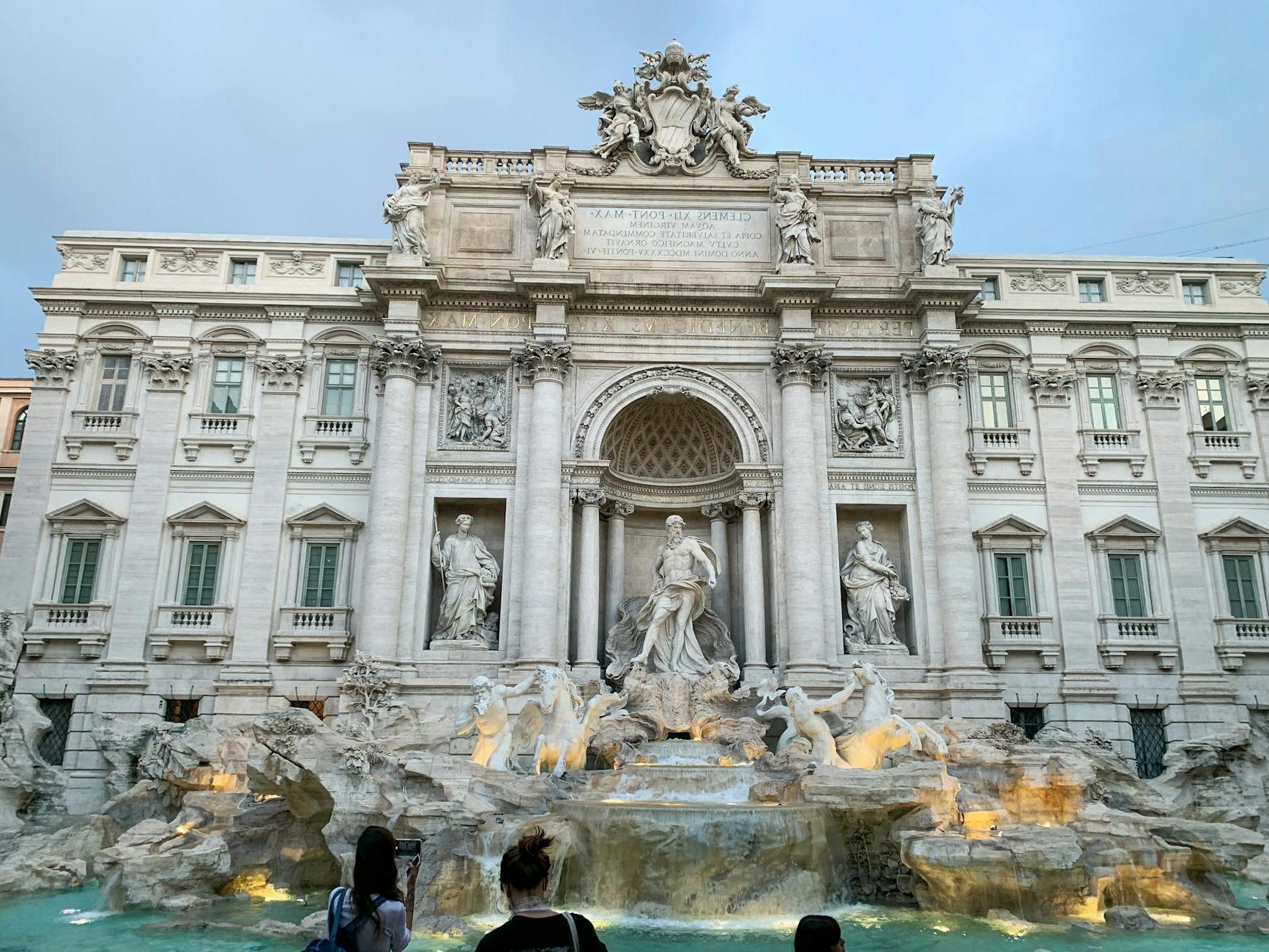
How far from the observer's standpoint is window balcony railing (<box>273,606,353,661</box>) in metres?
22.2

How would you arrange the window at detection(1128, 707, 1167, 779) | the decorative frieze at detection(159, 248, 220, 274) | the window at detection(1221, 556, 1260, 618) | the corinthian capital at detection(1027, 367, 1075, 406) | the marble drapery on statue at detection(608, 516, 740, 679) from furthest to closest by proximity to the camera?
the decorative frieze at detection(159, 248, 220, 274), the corinthian capital at detection(1027, 367, 1075, 406), the window at detection(1221, 556, 1260, 618), the window at detection(1128, 707, 1167, 779), the marble drapery on statue at detection(608, 516, 740, 679)

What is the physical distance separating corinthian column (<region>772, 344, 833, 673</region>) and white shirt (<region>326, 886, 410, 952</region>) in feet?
57.1

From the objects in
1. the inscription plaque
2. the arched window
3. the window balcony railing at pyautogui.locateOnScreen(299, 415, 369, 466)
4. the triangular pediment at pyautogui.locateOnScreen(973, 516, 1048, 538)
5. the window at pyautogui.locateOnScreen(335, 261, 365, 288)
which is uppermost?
the inscription plaque

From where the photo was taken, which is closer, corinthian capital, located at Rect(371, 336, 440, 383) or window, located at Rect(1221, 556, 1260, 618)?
corinthian capital, located at Rect(371, 336, 440, 383)

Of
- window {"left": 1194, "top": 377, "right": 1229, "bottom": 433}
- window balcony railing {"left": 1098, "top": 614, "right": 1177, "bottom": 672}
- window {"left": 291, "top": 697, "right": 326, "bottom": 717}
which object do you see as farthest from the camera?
window {"left": 1194, "top": 377, "right": 1229, "bottom": 433}

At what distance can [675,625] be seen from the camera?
21.7 m

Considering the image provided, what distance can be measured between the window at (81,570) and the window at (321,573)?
509cm

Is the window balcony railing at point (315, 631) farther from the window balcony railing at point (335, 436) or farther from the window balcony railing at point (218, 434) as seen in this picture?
the window balcony railing at point (218, 434)

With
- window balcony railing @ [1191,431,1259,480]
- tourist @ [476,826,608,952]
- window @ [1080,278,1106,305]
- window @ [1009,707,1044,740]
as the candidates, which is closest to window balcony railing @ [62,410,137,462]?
window @ [1009,707,1044,740]

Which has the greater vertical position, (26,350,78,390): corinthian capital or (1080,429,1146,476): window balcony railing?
(26,350,78,390): corinthian capital

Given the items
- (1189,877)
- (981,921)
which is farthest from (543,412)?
(1189,877)

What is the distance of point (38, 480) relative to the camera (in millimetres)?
23266

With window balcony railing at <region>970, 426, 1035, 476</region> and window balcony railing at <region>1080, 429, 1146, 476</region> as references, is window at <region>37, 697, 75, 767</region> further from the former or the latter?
window balcony railing at <region>1080, 429, 1146, 476</region>

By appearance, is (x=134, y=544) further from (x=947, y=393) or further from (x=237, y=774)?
(x=947, y=393)
